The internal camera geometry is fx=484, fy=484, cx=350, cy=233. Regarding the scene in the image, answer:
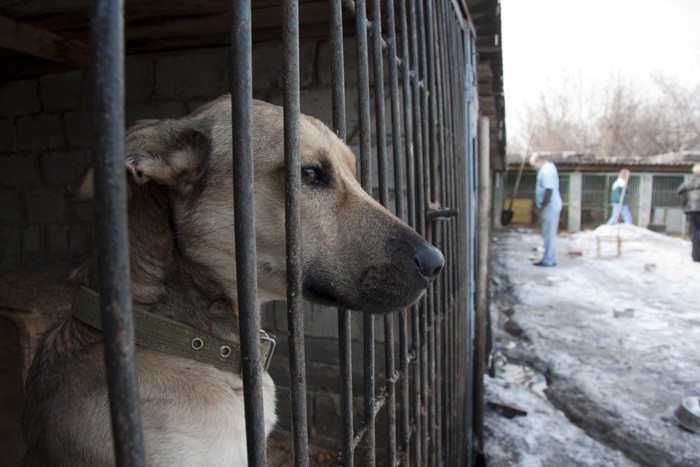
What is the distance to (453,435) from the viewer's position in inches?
121

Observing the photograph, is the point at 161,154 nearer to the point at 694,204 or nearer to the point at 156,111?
the point at 156,111

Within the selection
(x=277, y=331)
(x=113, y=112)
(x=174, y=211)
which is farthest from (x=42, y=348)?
(x=277, y=331)

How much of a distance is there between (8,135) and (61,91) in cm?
83

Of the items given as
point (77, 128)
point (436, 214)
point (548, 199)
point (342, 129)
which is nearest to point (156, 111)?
point (77, 128)

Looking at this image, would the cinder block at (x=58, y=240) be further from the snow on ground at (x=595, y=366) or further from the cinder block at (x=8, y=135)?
the snow on ground at (x=595, y=366)

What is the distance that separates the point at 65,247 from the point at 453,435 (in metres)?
3.76

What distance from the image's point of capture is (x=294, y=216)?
3.31 feet

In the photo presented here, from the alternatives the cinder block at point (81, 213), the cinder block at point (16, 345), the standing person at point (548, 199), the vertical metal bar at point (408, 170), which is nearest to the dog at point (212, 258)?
the vertical metal bar at point (408, 170)

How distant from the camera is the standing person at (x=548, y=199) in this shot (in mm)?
11320

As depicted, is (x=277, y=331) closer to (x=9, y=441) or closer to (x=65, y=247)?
(x=9, y=441)

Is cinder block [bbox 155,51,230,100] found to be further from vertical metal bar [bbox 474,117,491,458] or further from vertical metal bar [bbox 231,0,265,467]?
vertical metal bar [bbox 231,0,265,467]

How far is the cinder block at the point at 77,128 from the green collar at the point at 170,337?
11.5 feet

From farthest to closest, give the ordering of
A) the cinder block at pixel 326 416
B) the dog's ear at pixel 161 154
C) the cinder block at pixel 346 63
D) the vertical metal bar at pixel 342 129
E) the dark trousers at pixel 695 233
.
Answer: the dark trousers at pixel 695 233, the cinder block at pixel 326 416, the cinder block at pixel 346 63, the dog's ear at pixel 161 154, the vertical metal bar at pixel 342 129

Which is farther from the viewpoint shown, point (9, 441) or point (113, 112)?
point (9, 441)
